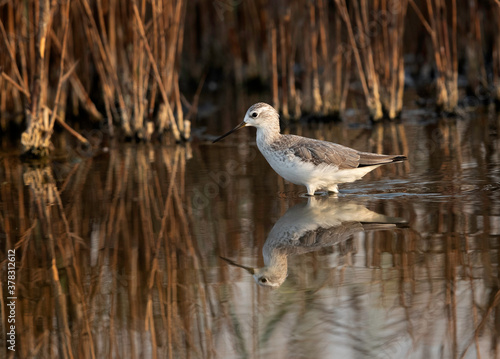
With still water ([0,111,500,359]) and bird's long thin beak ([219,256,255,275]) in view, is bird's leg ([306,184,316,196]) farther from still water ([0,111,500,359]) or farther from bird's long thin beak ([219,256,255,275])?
bird's long thin beak ([219,256,255,275])

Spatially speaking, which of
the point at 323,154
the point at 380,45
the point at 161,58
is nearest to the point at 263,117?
the point at 323,154

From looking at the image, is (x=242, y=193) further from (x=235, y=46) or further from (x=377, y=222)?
(x=235, y=46)

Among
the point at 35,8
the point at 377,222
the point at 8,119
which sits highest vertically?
the point at 35,8

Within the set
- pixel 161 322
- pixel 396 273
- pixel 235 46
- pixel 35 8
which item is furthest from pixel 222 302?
pixel 235 46

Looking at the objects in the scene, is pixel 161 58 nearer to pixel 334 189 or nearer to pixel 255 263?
pixel 334 189

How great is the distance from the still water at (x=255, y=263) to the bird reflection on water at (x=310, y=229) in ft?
0.06

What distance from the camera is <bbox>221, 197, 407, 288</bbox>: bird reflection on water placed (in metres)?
4.45

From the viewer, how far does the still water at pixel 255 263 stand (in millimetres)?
3494

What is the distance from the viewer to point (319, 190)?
699 cm

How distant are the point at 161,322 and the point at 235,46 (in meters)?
12.4

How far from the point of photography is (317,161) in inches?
245

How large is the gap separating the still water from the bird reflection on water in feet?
0.06

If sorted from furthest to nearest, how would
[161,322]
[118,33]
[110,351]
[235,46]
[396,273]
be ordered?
1. [235,46]
2. [118,33]
3. [396,273]
4. [161,322]
5. [110,351]

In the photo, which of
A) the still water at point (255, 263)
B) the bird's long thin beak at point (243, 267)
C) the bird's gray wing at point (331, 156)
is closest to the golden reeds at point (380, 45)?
the still water at point (255, 263)
